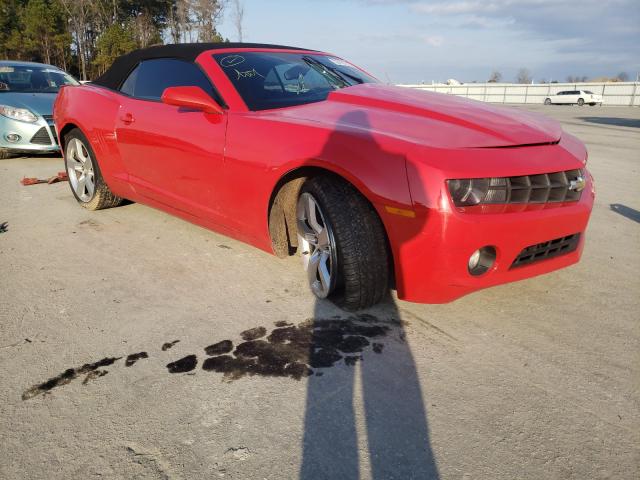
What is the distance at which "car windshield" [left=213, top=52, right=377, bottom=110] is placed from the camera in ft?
9.97

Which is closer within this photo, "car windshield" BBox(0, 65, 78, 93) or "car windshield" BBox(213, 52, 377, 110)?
"car windshield" BBox(213, 52, 377, 110)

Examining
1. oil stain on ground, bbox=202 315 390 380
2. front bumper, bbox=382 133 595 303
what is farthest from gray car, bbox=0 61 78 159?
front bumper, bbox=382 133 595 303

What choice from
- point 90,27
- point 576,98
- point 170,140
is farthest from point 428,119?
point 90,27

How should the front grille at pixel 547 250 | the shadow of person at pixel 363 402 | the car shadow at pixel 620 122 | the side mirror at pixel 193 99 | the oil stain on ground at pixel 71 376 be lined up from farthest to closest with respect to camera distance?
1. the car shadow at pixel 620 122
2. the side mirror at pixel 193 99
3. the front grille at pixel 547 250
4. the oil stain on ground at pixel 71 376
5. the shadow of person at pixel 363 402

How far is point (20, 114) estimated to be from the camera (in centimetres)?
693

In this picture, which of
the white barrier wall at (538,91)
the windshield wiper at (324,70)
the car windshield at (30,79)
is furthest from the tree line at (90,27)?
the windshield wiper at (324,70)

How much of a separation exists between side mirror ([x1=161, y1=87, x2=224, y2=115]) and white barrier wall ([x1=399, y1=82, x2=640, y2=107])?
35.8m

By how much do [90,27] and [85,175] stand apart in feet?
153

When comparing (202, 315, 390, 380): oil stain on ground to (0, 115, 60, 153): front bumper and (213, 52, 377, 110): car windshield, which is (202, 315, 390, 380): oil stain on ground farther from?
(0, 115, 60, 153): front bumper

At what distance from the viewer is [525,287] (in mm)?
2918

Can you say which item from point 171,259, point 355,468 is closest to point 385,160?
point 355,468

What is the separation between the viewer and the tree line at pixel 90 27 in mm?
32969

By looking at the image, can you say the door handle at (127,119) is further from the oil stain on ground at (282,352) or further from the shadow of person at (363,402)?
the oil stain on ground at (282,352)

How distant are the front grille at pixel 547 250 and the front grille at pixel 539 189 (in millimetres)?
207
